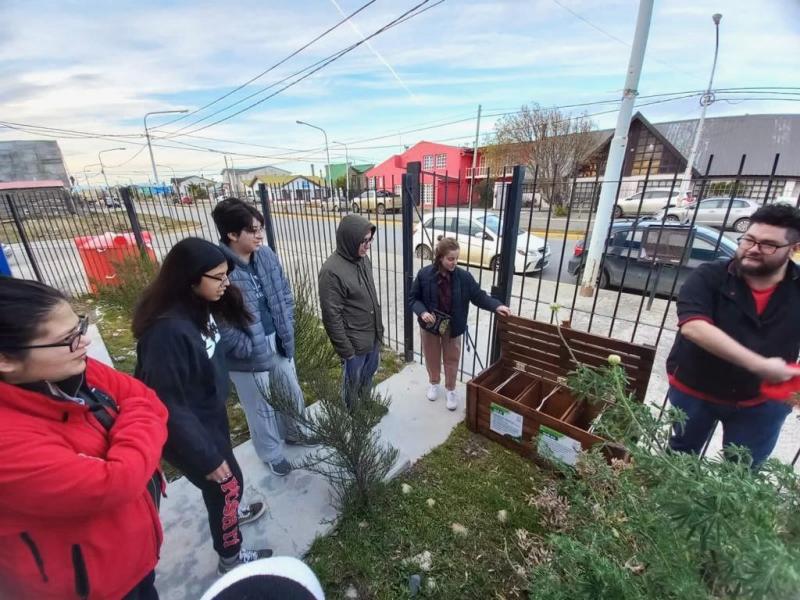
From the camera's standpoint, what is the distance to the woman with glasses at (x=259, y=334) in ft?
6.40

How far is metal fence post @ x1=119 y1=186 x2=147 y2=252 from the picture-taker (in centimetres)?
504

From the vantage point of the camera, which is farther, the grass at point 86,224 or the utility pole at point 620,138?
the grass at point 86,224

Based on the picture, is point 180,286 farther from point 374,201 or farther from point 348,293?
point 374,201

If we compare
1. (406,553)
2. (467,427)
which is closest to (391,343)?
(467,427)

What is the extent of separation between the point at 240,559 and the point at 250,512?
1.09 ft

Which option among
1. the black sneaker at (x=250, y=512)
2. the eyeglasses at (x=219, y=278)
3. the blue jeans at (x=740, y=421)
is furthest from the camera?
the black sneaker at (x=250, y=512)

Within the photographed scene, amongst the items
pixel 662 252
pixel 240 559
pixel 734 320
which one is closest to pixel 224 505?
pixel 240 559

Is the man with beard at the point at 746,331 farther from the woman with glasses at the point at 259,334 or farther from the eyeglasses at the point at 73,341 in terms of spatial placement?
the eyeglasses at the point at 73,341

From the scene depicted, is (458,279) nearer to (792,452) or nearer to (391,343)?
(391,343)

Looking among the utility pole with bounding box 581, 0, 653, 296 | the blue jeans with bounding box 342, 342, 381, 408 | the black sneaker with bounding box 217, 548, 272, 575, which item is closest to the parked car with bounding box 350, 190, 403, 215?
the blue jeans with bounding box 342, 342, 381, 408

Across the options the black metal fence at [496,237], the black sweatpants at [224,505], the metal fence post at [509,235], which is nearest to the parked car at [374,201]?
the black metal fence at [496,237]

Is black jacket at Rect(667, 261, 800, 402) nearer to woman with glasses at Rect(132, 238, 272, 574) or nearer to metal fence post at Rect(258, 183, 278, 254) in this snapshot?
→ woman with glasses at Rect(132, 238, 272, 574)

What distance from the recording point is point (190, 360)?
136 centimetres

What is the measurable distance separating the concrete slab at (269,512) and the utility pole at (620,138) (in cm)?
376
